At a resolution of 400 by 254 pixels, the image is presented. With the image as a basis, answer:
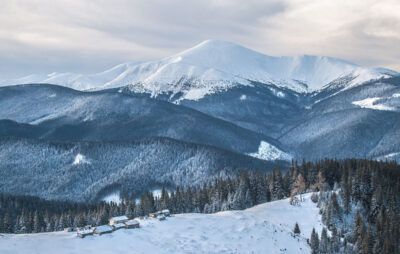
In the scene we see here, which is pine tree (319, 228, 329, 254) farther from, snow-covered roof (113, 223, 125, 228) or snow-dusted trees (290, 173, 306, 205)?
snow-covered roof (113, 223, 125, 228)

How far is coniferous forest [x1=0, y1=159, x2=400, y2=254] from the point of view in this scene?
9032cm

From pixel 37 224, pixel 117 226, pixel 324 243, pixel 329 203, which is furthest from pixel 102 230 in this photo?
pixel 37 224

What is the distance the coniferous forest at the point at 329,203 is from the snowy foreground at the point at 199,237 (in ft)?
20.9

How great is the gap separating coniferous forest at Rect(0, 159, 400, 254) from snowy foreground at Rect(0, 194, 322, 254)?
20.9 feet

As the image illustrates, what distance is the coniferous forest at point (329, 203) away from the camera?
90.3m

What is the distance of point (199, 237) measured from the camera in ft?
298

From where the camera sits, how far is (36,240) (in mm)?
83125

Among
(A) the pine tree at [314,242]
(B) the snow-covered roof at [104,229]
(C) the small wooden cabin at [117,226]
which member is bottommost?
(A) the pine tree at [314,242]

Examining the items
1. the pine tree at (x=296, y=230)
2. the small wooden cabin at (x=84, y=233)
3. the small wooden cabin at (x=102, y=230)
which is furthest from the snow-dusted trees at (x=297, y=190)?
the small wooden cabin at (x=84, y=233)

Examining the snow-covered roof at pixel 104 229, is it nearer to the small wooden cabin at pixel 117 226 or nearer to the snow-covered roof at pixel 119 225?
the small wooden cabin at pixel 117 226

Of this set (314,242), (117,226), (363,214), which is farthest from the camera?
(363,214)

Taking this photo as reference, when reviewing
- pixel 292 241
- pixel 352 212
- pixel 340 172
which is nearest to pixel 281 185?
pixel 340 172

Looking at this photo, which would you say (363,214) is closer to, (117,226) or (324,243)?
(324,243)

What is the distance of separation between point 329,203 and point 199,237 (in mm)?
37511
